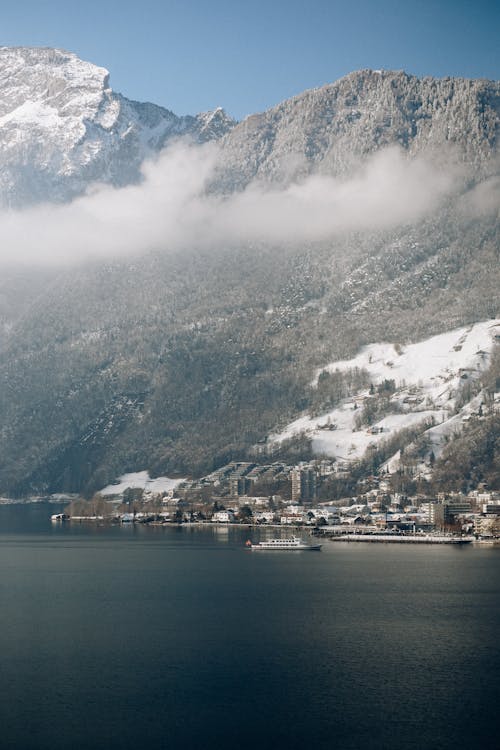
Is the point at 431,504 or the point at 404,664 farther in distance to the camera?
the point at 431,504

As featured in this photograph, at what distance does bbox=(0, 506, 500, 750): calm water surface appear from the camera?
54625mm

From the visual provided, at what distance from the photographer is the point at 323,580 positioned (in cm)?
10500

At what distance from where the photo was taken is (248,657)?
68625mm

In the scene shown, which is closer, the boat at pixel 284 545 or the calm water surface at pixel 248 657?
the calm water surface at pixel 248 657

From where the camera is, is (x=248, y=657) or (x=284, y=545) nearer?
(x=248, y=657)

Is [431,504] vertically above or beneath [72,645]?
above

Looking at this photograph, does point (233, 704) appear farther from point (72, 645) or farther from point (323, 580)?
point (323, 580)

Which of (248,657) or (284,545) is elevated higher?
(284,545)

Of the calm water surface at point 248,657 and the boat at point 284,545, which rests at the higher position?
the boat at point 284,545

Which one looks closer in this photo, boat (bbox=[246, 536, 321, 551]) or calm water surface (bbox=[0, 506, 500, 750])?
calm water surface (bbox=[0, 506, 500, 750])

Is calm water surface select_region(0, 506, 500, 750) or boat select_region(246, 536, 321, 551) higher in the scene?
boat select_region(246, 536, 321, 551)

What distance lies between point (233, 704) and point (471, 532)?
119 metres

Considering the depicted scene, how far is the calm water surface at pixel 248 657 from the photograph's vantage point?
54.6 meters

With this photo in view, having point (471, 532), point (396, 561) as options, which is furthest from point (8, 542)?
point (471, 532)
